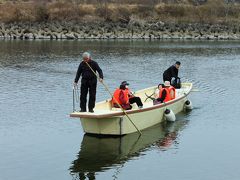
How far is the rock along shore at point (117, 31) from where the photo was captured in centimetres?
8431

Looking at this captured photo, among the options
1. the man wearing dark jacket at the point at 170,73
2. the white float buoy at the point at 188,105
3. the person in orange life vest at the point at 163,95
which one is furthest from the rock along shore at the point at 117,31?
the person in orange life vest at the point at 163,95

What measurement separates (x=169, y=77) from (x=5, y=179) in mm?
13784

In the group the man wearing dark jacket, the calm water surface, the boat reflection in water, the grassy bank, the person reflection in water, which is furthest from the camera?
the grassy bank

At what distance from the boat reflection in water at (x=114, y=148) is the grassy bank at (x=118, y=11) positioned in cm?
7262

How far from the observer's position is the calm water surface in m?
18.4

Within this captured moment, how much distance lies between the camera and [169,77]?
29.1 metres

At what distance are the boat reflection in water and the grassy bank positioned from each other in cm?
7262

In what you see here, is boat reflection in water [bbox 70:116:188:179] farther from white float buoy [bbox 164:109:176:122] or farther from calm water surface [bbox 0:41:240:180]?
white float buoy [bbox 164:109:176:122]

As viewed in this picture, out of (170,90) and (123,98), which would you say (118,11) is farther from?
(123,98)

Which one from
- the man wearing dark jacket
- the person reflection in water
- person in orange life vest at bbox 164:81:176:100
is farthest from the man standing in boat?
the man wearing dark jacket

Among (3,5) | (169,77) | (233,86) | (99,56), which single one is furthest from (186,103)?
(3,5)

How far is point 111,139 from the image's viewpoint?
22.2 m

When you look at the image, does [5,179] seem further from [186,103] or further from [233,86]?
[233,86]

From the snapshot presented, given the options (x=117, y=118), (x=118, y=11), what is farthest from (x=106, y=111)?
(x=118, y=11)
